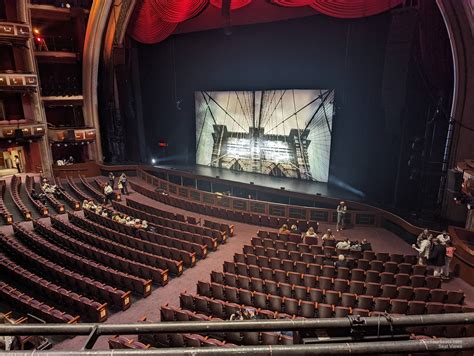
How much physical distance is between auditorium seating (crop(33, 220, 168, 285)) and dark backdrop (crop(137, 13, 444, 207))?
1005 cm

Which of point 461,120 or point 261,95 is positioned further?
point 261,95

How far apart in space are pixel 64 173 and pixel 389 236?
1780cm

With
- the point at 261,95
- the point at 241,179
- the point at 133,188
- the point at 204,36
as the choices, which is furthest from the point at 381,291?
the point at 204,36

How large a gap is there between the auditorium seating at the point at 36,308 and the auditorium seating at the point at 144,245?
3.04 metres

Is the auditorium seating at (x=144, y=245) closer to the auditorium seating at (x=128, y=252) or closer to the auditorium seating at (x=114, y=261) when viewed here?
the auditorium seating at (x=128, y=252)

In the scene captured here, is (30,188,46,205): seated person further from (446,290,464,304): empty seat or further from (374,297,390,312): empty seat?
(446,290,464,304): empty seat

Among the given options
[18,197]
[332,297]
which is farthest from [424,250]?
[18,197]

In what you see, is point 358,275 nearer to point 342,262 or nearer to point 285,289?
point 342,262

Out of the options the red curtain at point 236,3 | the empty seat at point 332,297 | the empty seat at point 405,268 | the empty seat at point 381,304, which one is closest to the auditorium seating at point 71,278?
the empty seat at point 332,297

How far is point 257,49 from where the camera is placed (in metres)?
17.3

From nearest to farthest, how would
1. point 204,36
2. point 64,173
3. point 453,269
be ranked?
point 453,269, point 204,36, point 64,173

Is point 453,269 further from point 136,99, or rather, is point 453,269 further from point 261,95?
point 136,99

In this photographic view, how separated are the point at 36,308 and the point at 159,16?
14.1 meters

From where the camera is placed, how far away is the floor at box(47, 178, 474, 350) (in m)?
7.29
